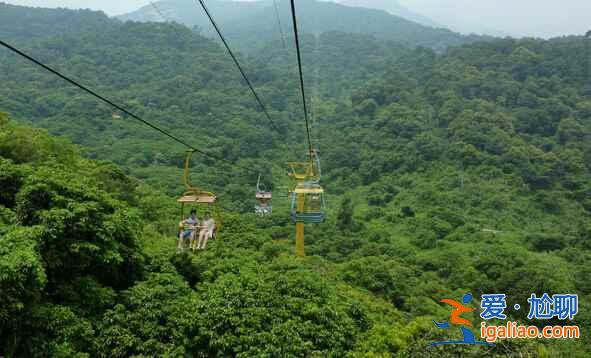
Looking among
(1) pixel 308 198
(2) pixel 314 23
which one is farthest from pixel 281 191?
(2) pixel 314 23

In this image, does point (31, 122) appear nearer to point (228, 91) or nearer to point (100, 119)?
point (100, 119)

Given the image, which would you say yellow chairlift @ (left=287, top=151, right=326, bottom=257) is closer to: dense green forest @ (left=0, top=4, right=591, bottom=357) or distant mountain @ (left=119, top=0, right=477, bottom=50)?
dense green forest @ (left=0, top=4, right=591, bottom=357)

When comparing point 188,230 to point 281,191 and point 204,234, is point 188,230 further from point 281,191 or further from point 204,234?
point 281,191

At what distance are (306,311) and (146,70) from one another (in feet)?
201

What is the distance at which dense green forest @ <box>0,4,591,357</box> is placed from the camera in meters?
9.15

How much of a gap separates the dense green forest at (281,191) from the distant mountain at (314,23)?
26080 mm

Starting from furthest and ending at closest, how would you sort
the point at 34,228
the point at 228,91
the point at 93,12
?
the point at 93,12
the point at 228,91
the point at 34,228

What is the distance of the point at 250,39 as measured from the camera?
114562mm

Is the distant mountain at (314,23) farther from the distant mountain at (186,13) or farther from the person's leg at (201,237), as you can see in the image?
the person's leg at (201,237)

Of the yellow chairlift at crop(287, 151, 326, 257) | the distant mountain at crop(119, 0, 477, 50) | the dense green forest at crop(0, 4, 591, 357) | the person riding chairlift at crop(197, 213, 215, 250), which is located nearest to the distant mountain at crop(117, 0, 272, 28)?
the distant mountain at crop(119, 0, 477, 50)

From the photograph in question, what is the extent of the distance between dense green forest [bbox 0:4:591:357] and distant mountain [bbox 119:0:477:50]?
2608 cm

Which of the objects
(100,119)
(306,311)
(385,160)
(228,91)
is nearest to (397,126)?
(385,160)

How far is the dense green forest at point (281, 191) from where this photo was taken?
9.15 metres

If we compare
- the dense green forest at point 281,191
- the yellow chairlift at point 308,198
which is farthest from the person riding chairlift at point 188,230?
the yellow chairlift at point 308,198
